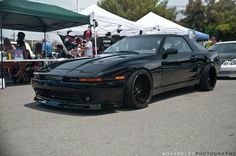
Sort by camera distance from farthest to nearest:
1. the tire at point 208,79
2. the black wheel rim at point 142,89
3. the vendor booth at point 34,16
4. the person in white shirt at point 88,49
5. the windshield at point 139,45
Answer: the person in white shirt at point 88,49 < the vendor booth at point 34,16 < the tire at point 208,79 < the windshield at point 139,45 < the black wheel rim at point 142,89

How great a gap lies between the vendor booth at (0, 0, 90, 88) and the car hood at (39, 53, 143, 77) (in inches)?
151

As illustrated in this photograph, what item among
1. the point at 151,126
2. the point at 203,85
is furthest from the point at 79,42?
the point at 151,126

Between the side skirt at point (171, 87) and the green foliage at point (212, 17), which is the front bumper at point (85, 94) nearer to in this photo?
the side skirt at point (171, 87)

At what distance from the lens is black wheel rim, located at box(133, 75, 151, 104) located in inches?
240

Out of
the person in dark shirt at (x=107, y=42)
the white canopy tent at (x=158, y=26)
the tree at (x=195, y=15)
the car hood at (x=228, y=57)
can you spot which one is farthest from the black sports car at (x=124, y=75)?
the tree at (x=195, y=15)

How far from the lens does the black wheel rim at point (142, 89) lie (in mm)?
6105

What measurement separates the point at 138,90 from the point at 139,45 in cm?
135

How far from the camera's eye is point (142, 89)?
20.6ft

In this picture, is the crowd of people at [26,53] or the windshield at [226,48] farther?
the windshield at [226,48]

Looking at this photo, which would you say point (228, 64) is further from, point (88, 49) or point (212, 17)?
point (212, 17)

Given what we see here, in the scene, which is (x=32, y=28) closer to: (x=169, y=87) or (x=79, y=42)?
(x=79, y=42)

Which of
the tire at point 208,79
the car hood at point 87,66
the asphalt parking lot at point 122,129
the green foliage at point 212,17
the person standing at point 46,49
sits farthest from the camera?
the green foliage at point 212,17

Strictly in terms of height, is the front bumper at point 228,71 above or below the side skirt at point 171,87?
above

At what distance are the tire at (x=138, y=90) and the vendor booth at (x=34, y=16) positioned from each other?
192 inches
